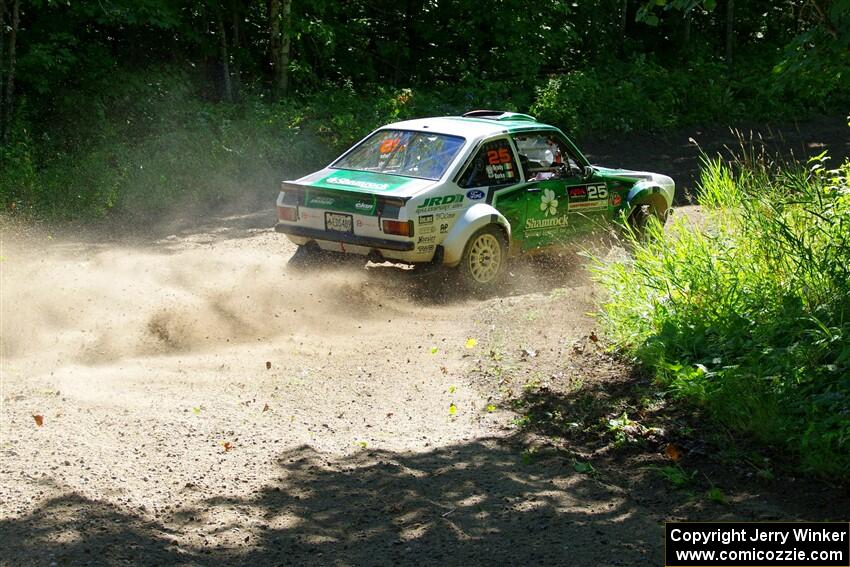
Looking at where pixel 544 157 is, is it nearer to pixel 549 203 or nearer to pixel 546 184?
pixel 546 184

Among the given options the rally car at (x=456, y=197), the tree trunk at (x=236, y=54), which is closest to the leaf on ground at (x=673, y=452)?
the rally car at (x=456, y=197)

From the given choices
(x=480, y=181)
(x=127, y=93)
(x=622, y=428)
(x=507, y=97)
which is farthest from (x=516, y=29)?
(x=622, y=428)

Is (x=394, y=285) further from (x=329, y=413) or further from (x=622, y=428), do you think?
(x=622, y=428)

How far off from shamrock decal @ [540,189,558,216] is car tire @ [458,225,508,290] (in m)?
0.70

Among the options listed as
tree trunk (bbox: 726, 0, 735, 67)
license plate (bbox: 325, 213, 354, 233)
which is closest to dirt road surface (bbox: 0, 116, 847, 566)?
license plate (bbox: 325, 213, 354, 233)

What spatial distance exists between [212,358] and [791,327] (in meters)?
4.29

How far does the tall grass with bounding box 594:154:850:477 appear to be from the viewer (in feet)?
20.6

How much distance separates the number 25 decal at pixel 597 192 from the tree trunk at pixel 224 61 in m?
9.83

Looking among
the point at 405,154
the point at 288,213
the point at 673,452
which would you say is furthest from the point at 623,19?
the point at 673,452

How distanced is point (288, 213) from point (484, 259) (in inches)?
77.8

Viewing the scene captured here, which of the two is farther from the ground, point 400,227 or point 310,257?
point 400,227

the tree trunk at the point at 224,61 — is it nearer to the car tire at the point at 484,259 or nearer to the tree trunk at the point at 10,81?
the tree trunk at the point at 10,81

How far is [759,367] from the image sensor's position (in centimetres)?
667

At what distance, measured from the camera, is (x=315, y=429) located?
22.4ft
